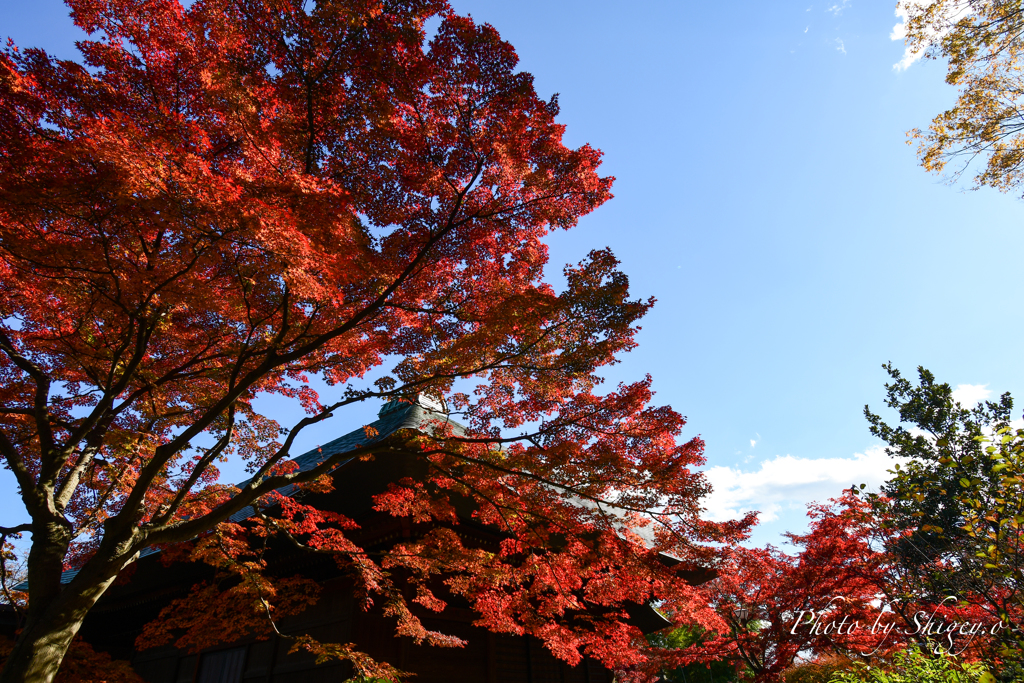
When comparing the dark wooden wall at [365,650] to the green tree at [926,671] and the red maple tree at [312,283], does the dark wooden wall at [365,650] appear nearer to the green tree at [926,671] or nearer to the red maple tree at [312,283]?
the red maple tree at [312,283]

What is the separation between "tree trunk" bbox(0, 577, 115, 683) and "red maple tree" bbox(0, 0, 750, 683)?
0.02 m

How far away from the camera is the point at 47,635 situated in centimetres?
387

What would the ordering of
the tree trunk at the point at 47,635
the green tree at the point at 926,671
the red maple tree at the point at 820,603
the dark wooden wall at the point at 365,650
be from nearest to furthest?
the tree trunk at the point at 47,635 < the green tree at the point at 926,671 < the dark wooden wall at the point at 365,650 < the red maple tree at the point at 820,603

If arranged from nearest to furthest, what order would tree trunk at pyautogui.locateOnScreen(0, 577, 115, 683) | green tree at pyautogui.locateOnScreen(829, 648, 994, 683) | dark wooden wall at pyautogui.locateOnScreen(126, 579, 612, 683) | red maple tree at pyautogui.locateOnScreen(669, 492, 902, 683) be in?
tree trunk at pyautogui.locateOnScreen(0, 577, 115, 683) < green tree at pyautogui.locateOnScreen(829, 648, 994, 683) < dark wooden wall at pyautogui.locateOnScreen(126, 579, 612, 683) < red maple tree at pyautogui.locateOnScreen(669, 492, 902, 683)

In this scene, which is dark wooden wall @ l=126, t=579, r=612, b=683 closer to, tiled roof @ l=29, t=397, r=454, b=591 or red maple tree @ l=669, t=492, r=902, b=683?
tiled roof @ l=29, t=397, r=454, b=591

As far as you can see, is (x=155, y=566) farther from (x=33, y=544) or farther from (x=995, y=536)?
(x=995, y=536)

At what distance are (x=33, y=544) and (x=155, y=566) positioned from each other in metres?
3.79

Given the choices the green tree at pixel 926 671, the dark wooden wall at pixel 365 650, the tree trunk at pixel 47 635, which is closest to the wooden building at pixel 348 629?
the dark wooden wall at pixel 365 650

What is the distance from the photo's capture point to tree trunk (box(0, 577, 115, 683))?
370cm

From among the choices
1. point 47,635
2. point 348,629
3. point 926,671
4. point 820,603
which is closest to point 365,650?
→ point 348,629

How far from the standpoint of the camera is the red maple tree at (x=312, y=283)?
394 centimetres

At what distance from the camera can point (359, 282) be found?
510 centimetres

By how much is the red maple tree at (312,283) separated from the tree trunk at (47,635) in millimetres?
18

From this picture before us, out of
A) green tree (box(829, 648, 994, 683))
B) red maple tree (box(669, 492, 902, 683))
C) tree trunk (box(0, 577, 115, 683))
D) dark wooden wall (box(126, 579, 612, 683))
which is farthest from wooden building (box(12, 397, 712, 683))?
green tree (box(829, 648, 994, 683))
